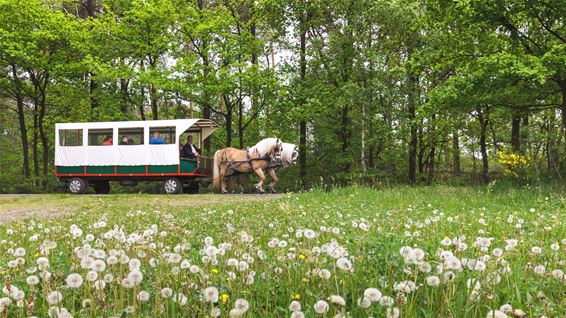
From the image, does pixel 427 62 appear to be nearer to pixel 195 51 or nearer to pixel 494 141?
pixel 195 51

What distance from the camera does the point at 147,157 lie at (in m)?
17.2

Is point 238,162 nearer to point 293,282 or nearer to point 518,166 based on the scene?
point 518,166

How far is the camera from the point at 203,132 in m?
19.4

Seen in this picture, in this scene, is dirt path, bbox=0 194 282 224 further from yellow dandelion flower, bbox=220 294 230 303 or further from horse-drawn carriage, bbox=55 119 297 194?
yellow dandelion flower, bbox=220 294 230 303

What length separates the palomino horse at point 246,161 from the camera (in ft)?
54.0

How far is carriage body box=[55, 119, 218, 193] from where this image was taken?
671 inches

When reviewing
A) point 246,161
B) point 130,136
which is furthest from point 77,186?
point 246,161

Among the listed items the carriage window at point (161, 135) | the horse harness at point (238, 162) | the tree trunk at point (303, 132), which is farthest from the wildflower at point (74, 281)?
the tree trunk at point (303, 132)

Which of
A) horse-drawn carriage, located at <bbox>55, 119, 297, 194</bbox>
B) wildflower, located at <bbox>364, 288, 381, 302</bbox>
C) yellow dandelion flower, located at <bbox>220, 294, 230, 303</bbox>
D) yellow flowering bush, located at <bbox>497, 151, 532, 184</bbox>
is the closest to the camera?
wildflower, located at <bbox>364, 288, 381, 302</bbox>

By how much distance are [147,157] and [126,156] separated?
0.92 m

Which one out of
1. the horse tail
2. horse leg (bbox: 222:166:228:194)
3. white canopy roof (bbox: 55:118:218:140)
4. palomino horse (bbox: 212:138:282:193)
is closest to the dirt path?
palomino horse (bbox: 212:138:282:193)

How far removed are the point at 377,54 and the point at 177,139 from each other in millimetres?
9380

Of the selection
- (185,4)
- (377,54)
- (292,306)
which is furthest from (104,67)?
(292,306)

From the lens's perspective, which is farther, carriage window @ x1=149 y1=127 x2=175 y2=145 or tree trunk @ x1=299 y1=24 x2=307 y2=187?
tree trunk @ x1=299 y1=24 x2=307 y2=187
